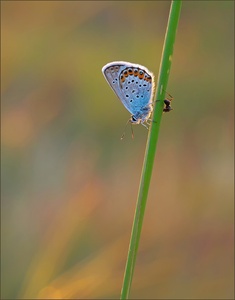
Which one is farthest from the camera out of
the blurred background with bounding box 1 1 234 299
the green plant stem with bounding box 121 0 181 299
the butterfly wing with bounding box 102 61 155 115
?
the blurred background with bounding box 1 1 234 299

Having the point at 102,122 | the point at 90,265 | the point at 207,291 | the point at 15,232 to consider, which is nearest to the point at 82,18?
the point at 102,122

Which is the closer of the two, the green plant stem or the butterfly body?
the green plant stem

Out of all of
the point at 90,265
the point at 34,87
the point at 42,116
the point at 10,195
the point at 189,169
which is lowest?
the point at 90,265

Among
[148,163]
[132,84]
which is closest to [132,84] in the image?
[132,84]

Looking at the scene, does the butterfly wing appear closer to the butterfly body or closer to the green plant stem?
the butterfly body

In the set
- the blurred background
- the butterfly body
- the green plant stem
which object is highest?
the blurred background

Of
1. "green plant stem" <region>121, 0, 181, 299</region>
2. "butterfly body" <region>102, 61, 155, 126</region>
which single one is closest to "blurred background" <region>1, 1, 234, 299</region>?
"butterfly body" <region>102, 61, 155, 126</region>

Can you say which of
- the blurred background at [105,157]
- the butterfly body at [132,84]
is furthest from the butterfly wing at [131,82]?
the blurred background at [105,157]

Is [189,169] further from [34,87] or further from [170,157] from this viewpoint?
[34,87]

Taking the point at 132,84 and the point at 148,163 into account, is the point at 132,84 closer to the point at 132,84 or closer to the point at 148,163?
the point at 132,84
